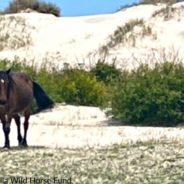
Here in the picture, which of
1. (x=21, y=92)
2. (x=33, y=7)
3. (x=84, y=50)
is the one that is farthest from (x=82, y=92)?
(x=33, y=7)

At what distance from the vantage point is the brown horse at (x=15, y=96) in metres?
16.8

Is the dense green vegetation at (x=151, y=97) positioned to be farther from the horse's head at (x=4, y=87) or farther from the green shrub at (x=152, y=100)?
the horse's head at (x=4, y=87)

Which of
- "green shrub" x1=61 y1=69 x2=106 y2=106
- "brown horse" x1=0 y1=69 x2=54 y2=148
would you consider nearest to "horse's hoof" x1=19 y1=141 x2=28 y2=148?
"brown horse" x1=0 y1=69 x2=54 y2=148

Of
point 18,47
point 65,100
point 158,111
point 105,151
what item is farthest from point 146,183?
point 18,47

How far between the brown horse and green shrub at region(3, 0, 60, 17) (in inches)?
1741

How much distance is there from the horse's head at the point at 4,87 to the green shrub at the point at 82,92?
10701 millimetres

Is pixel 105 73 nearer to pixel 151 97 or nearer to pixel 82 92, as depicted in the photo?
pixel 82 92

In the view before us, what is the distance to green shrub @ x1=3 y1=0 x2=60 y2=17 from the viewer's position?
205 feet

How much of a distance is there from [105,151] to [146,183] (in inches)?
145

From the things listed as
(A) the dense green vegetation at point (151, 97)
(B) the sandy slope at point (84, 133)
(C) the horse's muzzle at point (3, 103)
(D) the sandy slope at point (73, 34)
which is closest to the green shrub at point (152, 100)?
(A) the dense green vegetation at point (151, 97)

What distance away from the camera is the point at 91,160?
14.9 metres

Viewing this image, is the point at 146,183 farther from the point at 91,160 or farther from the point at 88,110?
the point at 88,110

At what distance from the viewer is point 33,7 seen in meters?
63.5

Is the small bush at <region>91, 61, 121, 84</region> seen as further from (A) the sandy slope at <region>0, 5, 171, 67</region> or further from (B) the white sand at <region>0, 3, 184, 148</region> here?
(A) the sandy slope at <region>0, 5, 171, 67</region>
